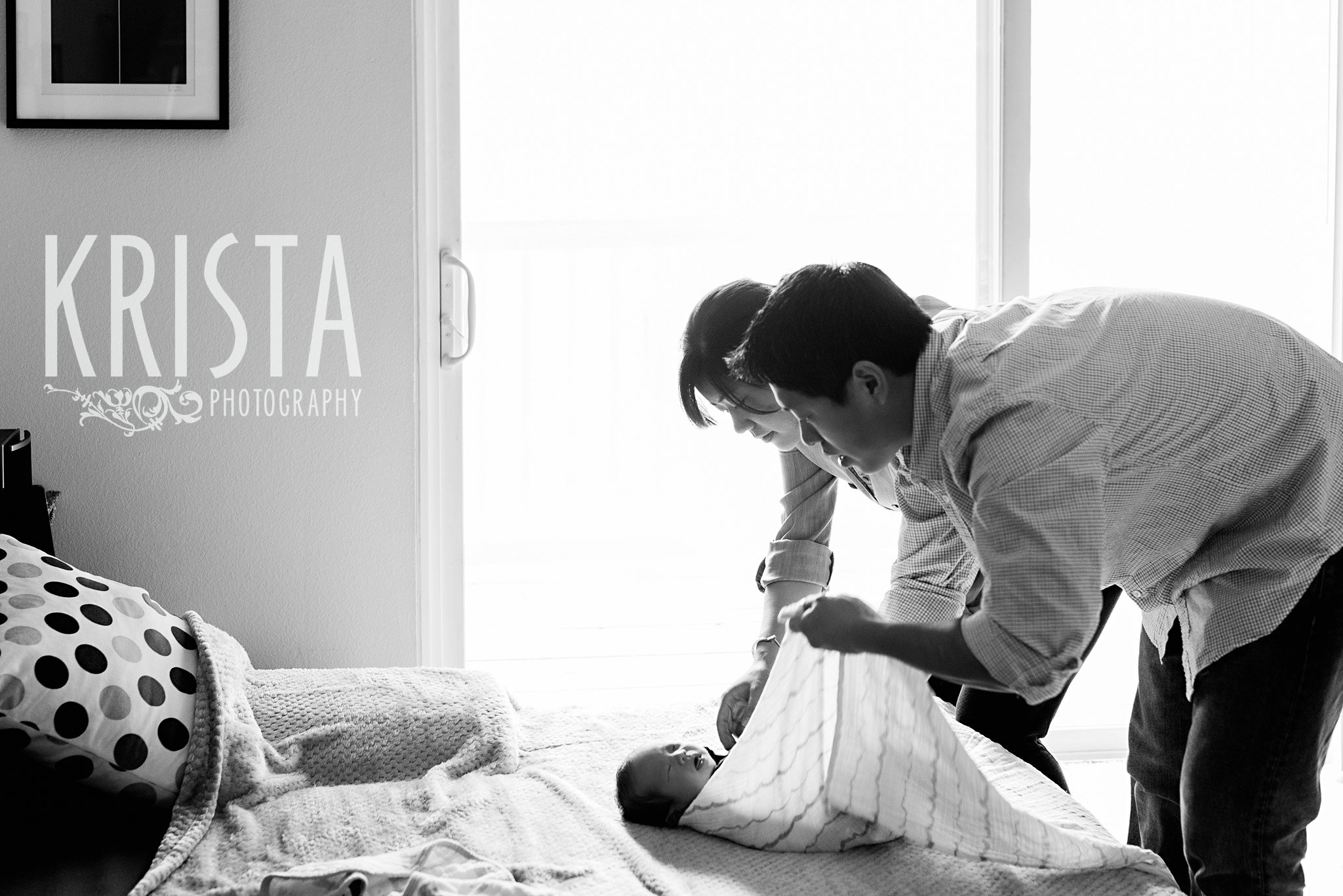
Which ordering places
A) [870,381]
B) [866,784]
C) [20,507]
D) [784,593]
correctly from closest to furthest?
[870,381] < [866,784] < [784,593] < [20,507]

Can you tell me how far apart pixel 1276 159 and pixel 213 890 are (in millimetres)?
3005

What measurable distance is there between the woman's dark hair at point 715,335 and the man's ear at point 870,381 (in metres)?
0.43

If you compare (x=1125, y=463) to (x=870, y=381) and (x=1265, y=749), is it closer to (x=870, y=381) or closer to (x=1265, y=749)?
(x=870, y=381)

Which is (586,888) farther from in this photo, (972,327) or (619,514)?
(619,514)

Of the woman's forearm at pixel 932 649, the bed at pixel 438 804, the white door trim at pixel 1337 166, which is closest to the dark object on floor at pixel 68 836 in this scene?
the bed at pixel 438 804

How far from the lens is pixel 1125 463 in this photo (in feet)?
3.80

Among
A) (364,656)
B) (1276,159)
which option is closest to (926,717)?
(364,656)

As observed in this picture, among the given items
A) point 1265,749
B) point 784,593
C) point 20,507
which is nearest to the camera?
point 1265,749

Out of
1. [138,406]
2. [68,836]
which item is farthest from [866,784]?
[138,406]

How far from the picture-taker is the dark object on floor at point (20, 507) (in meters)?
2.15

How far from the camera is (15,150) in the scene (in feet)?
8.22

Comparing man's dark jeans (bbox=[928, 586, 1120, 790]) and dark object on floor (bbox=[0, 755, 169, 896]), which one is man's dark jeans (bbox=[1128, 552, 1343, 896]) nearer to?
man's dark jeans (bbox=[928, 586, 1120, 790])

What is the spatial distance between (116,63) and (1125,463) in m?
2.32

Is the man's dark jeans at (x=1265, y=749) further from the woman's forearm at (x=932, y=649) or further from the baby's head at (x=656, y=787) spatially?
the baby's head at (x=656, y=787)
